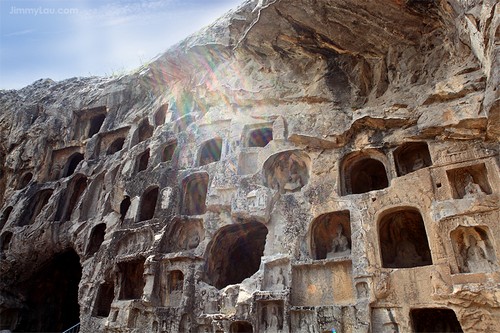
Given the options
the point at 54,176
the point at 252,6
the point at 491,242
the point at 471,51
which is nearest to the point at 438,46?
the point at 471,51

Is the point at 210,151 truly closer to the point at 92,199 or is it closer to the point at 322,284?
the point at 92,199

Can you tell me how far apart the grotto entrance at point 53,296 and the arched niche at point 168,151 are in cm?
681

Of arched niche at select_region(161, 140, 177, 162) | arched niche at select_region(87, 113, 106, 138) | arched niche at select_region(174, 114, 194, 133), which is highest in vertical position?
arched niche at select_region(87, 113, 106, 138)

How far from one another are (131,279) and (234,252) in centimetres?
432

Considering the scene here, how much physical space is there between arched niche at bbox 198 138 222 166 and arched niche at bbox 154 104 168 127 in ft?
14.8

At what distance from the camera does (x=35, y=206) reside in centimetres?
2034

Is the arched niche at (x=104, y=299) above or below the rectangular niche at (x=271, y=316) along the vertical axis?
above

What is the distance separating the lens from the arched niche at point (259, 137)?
15.2 metres

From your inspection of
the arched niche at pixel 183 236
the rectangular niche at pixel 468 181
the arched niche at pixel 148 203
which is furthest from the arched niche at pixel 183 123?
the rectangular niche at pixel 468 181

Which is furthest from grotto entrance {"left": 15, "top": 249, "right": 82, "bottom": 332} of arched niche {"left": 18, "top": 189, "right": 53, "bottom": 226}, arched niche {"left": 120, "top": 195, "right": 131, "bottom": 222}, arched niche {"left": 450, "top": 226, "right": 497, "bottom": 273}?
arched niche {"left": 450, "top": 226, "right": 497, "bottom": 273}

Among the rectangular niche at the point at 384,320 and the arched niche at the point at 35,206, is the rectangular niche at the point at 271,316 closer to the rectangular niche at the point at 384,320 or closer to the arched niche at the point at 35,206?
the rectangular niche at the point at 384,320

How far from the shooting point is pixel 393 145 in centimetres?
1178

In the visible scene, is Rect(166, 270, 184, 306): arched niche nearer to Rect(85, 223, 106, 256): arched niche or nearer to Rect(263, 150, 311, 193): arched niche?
Rect(263, 150, 311, 193): arched niche

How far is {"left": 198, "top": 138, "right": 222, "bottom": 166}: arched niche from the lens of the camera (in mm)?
15871
